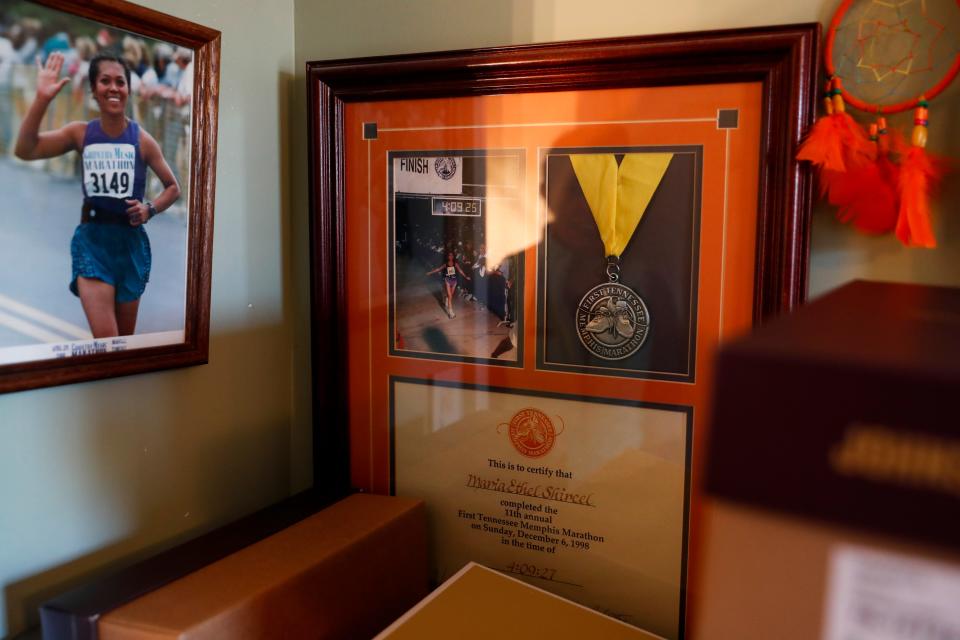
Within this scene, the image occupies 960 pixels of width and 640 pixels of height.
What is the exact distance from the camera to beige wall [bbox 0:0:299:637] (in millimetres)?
746

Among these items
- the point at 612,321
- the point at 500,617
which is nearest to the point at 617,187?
the point at 612,321

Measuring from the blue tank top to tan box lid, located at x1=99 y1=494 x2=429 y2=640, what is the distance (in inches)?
16.0

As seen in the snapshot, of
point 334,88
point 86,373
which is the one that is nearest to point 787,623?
point 86,373

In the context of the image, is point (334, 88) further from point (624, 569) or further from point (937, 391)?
point (937, 391)

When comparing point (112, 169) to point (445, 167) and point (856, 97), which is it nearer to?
point (445, 167)

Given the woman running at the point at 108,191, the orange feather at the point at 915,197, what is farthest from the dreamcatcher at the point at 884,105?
the woman running at the point at 108,191

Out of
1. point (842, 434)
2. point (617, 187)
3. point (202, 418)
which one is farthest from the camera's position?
point (202, 418)

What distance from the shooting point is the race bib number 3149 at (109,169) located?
0.76m

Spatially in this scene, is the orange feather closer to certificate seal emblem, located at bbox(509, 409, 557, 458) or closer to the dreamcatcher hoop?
the dreamcatcher hoop

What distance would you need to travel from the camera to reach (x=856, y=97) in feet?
2.43

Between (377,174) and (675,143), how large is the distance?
39 cm

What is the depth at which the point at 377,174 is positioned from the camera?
95 cm

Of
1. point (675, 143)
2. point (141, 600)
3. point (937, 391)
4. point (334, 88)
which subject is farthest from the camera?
point (334, 88)

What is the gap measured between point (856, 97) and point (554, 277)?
14.6 inches
